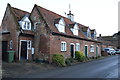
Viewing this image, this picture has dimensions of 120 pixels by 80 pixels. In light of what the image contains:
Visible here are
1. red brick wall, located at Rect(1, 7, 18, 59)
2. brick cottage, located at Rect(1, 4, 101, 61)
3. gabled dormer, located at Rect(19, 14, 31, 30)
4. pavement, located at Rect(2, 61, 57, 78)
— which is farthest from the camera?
gabled dormer, located at Rect(19, 14, 31, 30)

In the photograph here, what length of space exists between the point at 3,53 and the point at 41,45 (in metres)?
5.41

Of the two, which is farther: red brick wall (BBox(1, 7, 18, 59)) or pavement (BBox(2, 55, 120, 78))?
red brick wall (BBox(1, 7, 18, 59))

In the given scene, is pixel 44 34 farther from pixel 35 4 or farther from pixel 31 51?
pixel 35 4

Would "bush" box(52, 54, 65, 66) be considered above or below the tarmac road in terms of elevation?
above

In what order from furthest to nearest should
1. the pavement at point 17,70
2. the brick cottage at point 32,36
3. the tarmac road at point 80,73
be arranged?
the brick cottage at point 32,36 → the pavement at point 17,70 → the tarmac road at point 80,73

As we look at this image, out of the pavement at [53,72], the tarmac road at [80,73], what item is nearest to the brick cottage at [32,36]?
the pavement at [53,72]

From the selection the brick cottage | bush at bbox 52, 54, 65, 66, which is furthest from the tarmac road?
the brick cottage

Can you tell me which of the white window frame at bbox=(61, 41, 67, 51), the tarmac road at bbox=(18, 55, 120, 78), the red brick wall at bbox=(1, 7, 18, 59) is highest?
the red brick wall at bbox=(1, 7, 18, 59)

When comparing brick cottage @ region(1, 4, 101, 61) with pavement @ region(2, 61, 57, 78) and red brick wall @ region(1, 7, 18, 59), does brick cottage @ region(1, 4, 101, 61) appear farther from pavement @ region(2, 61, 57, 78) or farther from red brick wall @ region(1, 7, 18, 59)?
pavement @ region(2, 61, 57, 78)

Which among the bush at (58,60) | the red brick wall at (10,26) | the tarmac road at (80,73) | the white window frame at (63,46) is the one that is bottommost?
the tarmac road at (80,73)

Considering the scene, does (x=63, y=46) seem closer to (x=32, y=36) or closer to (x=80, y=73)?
(x=32, y=36)

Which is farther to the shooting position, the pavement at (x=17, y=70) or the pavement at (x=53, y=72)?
the pavement at (x=17, y=70)

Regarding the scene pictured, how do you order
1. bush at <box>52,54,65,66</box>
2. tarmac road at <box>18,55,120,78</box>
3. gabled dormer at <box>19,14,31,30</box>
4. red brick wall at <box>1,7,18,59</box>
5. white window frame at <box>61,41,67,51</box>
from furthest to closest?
white window frame at <box>61,41,67,51</box> → gabled dormer at <box>19,14,31,30</box> → red brick wall at <box>1,7,18,59</box> → bush at <box>52,54,65,66</box> → tarmac road at <box>18,55,120,78</box>

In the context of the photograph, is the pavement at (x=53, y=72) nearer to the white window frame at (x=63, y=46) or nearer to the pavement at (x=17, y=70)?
the pavement at (x=17, y=70)
